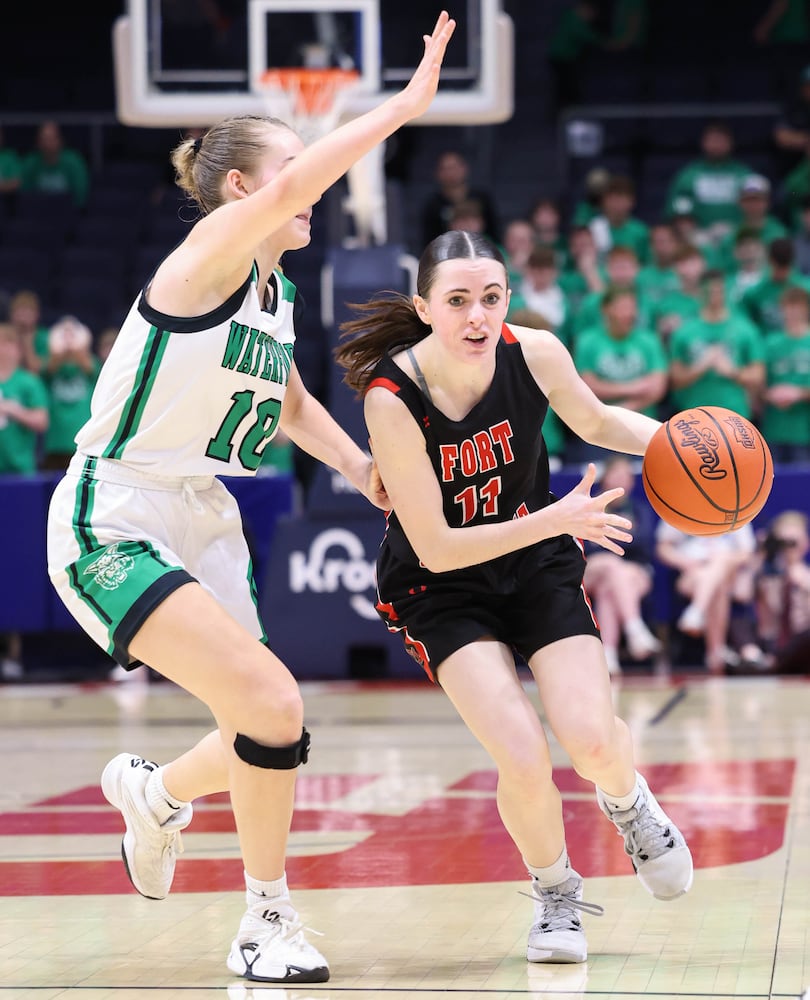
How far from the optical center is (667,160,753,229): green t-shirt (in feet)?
45.5

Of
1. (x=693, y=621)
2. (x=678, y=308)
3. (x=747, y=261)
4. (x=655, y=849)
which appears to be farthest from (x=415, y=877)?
(x=747, y=261)

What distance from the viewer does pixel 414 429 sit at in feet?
13.4

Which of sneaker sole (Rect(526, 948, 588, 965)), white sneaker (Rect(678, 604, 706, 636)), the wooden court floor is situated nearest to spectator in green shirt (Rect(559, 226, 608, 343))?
white sneaker (Rect(678, 604, 706, 636))

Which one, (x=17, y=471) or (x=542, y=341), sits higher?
(x=542, y=341)

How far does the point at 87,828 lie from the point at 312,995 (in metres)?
2.37

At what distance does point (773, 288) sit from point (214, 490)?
8635 millimetres

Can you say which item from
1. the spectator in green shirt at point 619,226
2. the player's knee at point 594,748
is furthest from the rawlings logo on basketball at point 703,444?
the spectator in green shirt at point 619,226

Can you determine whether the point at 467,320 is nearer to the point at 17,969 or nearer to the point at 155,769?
the point at 155,769

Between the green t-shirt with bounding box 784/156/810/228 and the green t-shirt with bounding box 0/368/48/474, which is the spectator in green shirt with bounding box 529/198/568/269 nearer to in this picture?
the green t-shirt with bounding box 784/156/810/228

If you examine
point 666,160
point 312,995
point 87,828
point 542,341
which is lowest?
point 87,828

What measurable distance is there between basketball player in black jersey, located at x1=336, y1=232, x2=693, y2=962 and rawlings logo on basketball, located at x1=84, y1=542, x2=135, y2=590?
0.68 m

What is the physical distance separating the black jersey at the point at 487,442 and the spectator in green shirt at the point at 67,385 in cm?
777

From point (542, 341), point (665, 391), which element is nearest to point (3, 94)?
point (665, 391)

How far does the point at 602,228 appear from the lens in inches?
525
